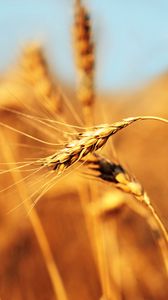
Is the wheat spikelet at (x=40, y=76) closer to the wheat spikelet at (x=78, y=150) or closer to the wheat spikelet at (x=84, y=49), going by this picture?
the wheat spikelet at (x=84, y=49)

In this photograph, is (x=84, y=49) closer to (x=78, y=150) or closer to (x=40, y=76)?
(x=40, y=76)

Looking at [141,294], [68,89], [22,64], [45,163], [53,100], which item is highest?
[68,89]

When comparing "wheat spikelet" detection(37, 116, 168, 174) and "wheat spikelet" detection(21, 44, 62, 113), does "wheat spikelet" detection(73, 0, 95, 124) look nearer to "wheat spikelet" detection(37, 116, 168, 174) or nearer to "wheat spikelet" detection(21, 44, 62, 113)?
"wheat spikelet" detection(21, 44, 62, 113)

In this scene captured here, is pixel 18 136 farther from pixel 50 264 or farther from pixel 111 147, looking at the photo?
pixel 111 147

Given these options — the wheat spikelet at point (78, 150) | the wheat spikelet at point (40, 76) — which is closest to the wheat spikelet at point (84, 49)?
the wheat spikelet at point (40, 76)

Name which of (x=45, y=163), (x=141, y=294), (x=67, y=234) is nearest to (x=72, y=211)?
(x=67, y=234)
